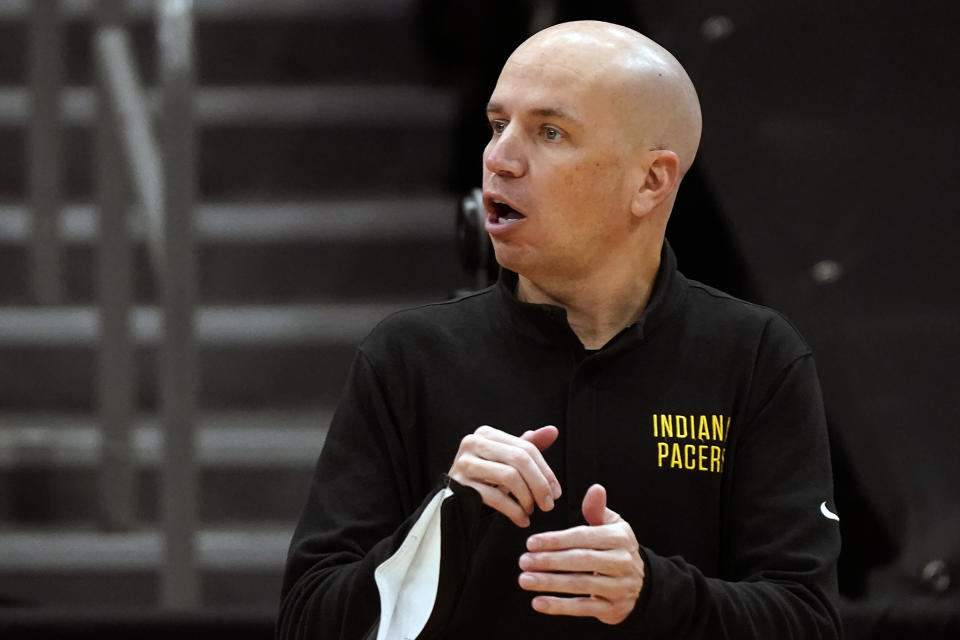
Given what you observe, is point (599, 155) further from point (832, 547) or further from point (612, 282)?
point (832, 547)

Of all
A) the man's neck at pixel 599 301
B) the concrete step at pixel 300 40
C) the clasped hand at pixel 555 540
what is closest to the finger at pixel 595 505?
the clasped hand at pixel 555 540

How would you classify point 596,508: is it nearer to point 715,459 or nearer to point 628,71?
point 715,459

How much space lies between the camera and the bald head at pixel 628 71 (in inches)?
62.2

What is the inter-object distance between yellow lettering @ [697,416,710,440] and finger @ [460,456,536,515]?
0.24 metres

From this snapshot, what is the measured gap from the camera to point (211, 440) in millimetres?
4434

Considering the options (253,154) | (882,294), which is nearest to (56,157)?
(253,154)

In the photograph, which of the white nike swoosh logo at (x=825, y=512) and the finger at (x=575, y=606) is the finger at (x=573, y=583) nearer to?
the finger at (x=575, y=606)

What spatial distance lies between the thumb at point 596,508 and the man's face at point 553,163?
0.27 m

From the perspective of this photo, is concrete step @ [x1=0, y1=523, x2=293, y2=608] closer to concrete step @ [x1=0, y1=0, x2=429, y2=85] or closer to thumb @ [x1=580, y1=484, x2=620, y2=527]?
concrete step @ [x1=0, y1=0, x2=429, y2=85]

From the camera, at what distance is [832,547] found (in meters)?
1.62

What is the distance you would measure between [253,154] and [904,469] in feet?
6.96

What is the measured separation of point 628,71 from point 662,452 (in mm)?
362

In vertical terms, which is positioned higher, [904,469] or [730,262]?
[730,262]

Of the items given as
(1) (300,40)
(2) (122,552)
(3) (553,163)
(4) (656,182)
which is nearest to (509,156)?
(3) (553,163)
